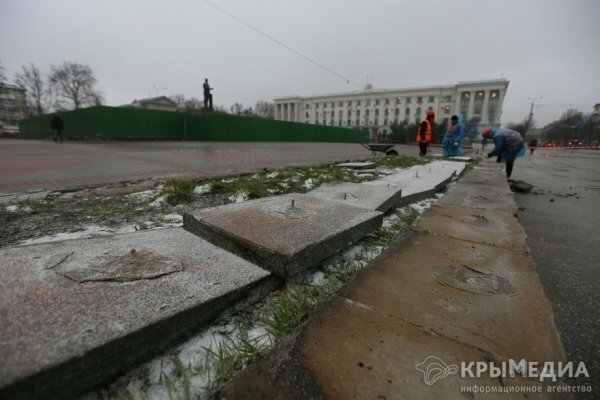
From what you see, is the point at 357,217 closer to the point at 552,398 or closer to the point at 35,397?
the point at 552,398

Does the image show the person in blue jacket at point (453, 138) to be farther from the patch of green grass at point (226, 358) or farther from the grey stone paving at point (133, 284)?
the patch of green grass at point (226, 358)

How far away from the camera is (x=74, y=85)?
41094mm

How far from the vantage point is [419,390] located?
2.36 ft

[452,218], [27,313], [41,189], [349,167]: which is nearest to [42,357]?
[27,313]

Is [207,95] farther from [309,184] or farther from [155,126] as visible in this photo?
[309,184]

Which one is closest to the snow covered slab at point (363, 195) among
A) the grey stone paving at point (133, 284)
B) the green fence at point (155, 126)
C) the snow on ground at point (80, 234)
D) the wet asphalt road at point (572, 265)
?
the grey stone paving at point (133, 284)

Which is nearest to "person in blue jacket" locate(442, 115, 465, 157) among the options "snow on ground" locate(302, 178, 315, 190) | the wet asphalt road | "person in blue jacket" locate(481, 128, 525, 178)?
"person in blue jacket" locate(481, 128, 525, 178)

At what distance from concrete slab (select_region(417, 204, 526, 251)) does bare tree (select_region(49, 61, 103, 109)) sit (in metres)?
53.7

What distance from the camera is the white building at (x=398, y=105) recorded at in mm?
65125

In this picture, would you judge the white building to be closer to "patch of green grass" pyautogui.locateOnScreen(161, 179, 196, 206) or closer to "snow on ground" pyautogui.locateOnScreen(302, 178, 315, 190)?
"snow on ground" pyautogui.locateOnScreen(302, 178, 315, 190)

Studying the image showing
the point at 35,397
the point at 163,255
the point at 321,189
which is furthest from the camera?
the point at 321,189

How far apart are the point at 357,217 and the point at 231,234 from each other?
0.81 m

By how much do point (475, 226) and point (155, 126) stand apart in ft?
68.4

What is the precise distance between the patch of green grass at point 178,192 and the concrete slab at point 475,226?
2.18m
